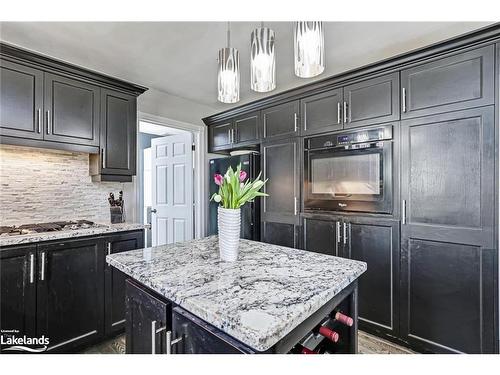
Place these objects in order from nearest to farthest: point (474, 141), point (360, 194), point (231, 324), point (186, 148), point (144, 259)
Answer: point (231, 324) → point (144, 259) → point (474, 141) → point (360, 194) → point (186, 148)

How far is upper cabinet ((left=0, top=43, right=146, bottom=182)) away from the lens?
6.46 ft

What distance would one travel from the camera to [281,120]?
2791 millimetres

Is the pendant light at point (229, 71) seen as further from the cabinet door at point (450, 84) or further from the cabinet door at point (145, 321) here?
the cabinet door at point (450, 84)

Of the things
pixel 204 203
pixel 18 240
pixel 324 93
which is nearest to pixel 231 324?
pixel 18 240

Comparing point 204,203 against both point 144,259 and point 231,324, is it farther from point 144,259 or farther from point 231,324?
point 231,324

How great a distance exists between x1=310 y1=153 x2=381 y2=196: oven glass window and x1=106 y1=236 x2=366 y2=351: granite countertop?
105 centimetres

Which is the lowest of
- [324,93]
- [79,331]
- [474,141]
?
[79,331]

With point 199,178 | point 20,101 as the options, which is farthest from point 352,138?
point 20,101

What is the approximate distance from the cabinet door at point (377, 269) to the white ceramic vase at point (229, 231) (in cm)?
135

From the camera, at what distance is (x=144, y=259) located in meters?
1.30

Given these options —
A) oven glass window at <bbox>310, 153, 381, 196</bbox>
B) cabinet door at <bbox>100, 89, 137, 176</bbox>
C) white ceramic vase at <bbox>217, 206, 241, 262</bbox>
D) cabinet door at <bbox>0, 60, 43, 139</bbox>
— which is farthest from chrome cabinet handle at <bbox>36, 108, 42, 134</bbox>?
oven glass window at <bbox>310, 153, 381, 196</bbox>

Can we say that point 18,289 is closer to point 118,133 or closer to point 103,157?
point 103,157

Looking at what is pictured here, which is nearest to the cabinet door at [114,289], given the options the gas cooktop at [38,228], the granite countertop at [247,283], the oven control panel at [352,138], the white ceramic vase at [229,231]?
the gas cooktop at [38,228]
